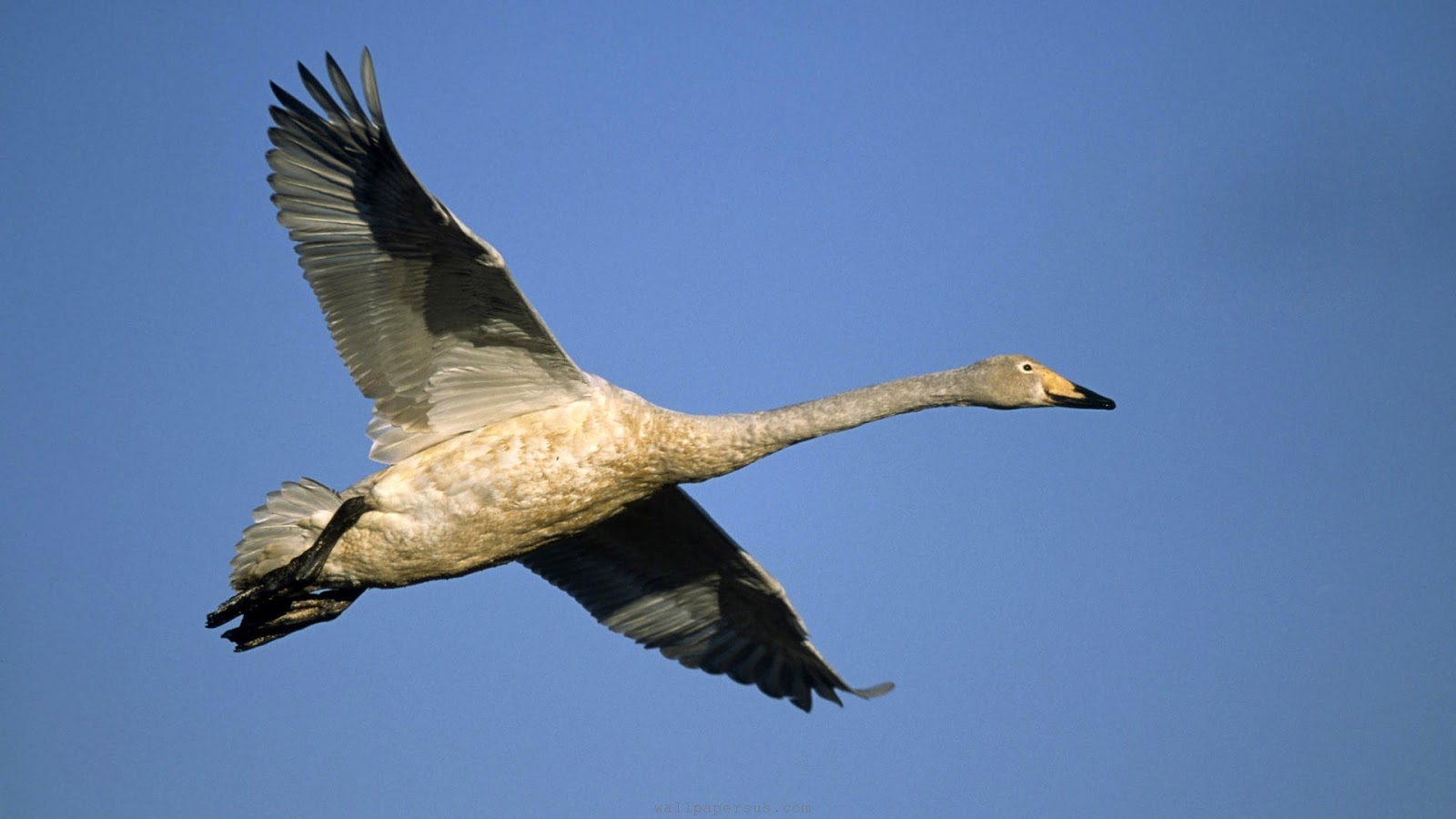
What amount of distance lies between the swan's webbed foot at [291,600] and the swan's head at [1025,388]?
4.48m

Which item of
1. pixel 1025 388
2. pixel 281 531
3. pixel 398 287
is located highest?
pixel 398 287

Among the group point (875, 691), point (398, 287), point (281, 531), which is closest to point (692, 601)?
point (875, 691)

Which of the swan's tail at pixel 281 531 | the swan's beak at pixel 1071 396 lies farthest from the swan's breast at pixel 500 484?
the swan's beak at pixel 1071 396

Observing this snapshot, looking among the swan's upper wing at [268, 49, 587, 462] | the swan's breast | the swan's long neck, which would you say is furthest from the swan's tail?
the swan's long neck

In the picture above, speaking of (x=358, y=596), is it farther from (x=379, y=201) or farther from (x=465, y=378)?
(x=379, y=201)

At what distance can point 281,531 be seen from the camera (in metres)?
9.77

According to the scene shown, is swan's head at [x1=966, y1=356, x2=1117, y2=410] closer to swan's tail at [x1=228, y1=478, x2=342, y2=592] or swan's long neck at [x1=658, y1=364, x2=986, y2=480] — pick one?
swan's long neck at [x1=658, y1=364, x2=986, y2=480]

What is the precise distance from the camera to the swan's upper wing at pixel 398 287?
28.2 ft

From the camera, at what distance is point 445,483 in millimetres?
9383

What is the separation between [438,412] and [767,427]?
226 cm

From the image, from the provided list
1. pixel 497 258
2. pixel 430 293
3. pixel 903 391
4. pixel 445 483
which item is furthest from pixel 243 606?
pixel 903 391

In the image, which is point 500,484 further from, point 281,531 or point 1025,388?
point 1025,388

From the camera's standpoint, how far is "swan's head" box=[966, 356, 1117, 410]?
1016 cm

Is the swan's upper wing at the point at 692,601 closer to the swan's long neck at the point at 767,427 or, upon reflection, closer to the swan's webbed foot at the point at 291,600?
the swan's long neck at the point at 767,427
